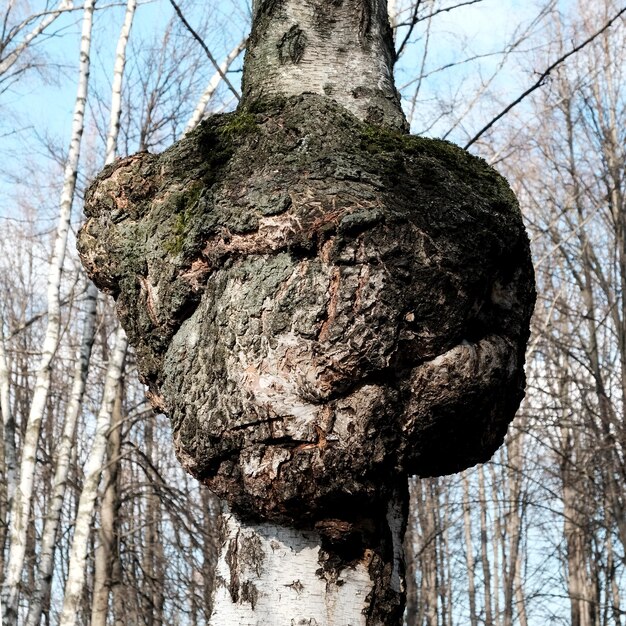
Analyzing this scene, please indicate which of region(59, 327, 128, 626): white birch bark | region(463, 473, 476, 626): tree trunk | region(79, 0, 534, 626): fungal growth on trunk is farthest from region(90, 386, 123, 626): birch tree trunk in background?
region(463, 473, 476, 626): tree trunk

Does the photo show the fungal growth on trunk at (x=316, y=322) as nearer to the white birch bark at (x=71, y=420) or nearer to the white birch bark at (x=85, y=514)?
the white birch bark at (x=71, y=420)

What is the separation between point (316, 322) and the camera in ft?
5.92

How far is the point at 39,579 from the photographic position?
6449 millimetres

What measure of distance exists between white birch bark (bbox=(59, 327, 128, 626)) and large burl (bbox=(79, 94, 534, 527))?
4946 mm

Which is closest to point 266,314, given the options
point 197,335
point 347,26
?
point 197,335

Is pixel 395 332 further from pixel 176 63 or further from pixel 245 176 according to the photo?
pixel 176 63

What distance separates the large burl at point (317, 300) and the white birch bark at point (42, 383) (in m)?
3.68

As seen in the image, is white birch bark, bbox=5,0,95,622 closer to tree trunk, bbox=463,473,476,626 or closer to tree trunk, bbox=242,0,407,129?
tree trunk, bbox=242,0,407,129

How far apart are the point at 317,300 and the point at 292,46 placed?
106cm

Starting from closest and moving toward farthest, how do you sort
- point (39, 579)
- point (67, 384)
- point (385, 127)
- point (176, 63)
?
point (385, 127) < point (39, 579) < point (176, 63) < point (67, 384)

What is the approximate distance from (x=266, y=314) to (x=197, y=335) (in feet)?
0.72

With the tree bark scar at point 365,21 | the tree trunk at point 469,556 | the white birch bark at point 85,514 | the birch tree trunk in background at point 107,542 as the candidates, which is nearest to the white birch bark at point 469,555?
the tree trunk at point 469,556

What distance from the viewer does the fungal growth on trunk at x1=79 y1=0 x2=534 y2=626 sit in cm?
179

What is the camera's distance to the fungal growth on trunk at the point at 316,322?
5.87 feet
